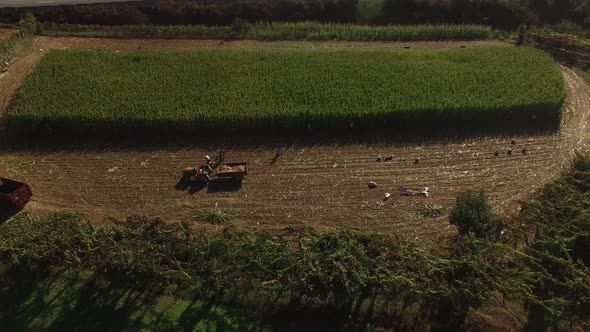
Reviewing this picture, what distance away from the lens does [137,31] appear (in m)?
33.2

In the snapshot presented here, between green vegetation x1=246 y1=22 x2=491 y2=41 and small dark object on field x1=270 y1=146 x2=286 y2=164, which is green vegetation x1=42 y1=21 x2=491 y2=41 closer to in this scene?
green vegetation x1=246 y1=22 x2=491 y2=41

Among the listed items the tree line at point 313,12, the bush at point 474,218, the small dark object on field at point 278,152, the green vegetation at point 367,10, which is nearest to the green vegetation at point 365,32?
the tree line at point 313,12

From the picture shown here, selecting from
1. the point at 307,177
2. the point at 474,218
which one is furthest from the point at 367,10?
the point at 474,218

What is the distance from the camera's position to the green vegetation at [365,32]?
33062mm

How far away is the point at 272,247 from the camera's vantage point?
1747cm

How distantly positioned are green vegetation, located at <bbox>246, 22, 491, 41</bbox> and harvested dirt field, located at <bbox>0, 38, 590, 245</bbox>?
11099 mm

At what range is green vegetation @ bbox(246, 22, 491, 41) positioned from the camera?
33.1 m

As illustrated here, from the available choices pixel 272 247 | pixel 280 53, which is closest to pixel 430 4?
pixel 280 53

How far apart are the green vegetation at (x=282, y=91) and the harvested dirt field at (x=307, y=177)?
1201 millimetres

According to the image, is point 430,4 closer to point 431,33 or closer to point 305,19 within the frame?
point 431,33

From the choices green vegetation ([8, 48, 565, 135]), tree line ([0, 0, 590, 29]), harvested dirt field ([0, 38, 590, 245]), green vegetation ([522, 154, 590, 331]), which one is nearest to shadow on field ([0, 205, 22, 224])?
harvested dirt field ([0, 38, 590, 245])

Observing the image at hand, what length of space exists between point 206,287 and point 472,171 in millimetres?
13610

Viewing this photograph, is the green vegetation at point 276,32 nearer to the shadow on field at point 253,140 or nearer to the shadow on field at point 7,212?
the shadow on field at point 253,140

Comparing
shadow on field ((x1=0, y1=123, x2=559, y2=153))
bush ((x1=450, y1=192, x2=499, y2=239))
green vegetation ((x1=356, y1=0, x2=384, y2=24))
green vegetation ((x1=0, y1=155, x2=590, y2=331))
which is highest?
green vegetation ((x1=356, y1=0, x2=384, y2=24))
